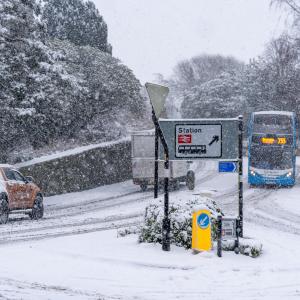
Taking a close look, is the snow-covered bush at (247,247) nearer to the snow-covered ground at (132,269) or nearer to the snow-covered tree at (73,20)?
the snow-covered ground at (132,269)

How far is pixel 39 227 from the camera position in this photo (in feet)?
56.7

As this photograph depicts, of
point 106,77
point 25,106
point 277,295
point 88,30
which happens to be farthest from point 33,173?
point 277,295

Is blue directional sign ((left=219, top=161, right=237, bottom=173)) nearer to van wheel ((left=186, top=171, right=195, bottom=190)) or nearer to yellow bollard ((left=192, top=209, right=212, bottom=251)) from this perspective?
yellow bollard ((left=192, top=209, right=212, bottom=251))

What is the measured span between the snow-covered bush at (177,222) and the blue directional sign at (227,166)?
2.13 ft

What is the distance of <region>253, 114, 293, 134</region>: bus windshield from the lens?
31.7 meters

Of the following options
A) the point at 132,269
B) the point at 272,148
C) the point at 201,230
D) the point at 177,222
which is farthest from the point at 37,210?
the point at 272,148

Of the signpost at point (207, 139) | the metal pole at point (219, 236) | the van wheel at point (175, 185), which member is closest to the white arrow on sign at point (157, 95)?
the signpost at point (207, 139)

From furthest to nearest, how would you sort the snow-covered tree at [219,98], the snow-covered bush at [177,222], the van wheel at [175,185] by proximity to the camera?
1. the snow-covered tree at [219,98]
2. the van wheel at [175,185]
3. the snow-covered bush at [177,222]

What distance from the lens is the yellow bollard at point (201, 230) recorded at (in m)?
11.2

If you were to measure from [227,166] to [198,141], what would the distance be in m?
0.76

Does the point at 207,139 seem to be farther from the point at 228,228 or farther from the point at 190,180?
the point at 190,180

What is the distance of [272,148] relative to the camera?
32.6 metres

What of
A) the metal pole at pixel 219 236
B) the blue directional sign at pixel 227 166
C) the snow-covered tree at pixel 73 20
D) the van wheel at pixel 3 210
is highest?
the snow-covered tree at pixel 73 20

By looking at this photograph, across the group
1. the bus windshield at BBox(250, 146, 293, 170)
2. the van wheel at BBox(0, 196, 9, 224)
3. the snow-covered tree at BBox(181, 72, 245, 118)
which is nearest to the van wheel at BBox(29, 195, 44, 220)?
the van wheel at BBox(0, 196, 9, 224)
